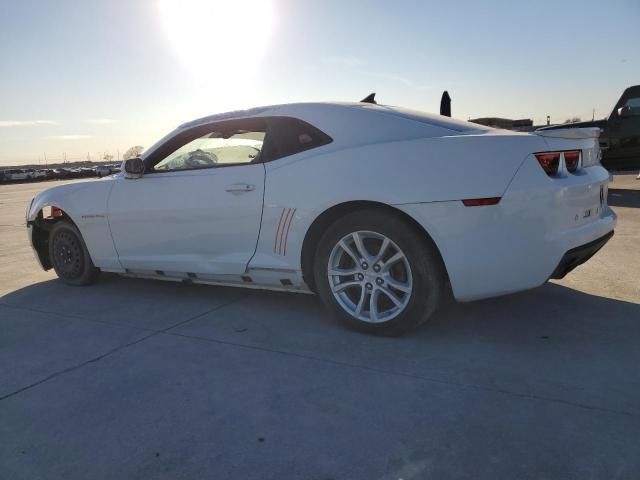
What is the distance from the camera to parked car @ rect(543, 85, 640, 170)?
10.3 metres

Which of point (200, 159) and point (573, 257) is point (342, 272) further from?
point (200, 159)

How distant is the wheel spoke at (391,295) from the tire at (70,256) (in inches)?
114

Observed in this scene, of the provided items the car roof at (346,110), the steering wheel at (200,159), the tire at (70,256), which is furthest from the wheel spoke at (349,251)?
the tire at (70,256)

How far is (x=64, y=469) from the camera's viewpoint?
199 cm

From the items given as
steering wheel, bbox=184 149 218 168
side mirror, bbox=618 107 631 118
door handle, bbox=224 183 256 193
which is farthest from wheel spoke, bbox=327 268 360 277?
side mirror, bbox=618 107 631 118

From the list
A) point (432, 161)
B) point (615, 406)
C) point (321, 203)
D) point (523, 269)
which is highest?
point (432, 161)

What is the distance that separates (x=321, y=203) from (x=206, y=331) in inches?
45.0

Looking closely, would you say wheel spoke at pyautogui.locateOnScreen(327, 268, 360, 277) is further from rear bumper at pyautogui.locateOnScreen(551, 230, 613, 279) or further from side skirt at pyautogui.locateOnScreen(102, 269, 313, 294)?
rear bumper at pyautogui.locateOnScreen(551, 230, 613, 279)

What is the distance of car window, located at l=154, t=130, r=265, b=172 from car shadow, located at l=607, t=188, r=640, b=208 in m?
6.85

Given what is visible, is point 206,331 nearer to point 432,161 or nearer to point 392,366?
point 392,366

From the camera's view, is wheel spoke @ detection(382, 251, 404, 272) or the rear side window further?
the rear side window

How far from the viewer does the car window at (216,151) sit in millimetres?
3670

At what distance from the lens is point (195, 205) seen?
378 centimetres

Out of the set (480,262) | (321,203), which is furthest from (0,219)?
(480,262)
